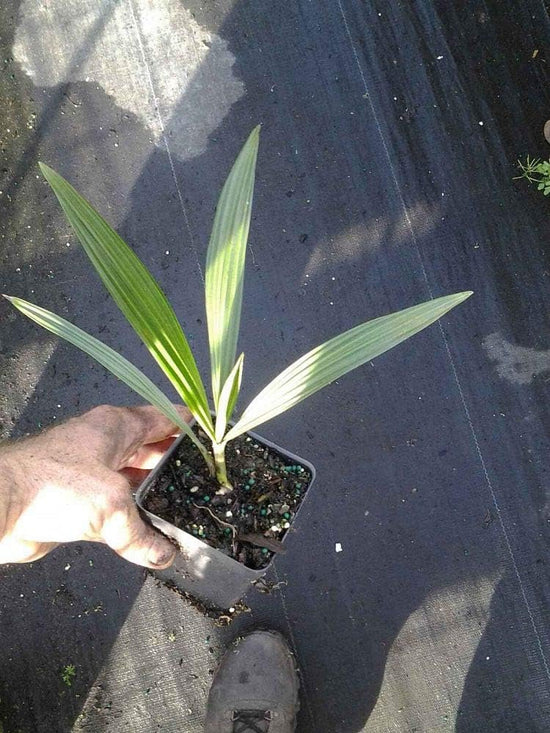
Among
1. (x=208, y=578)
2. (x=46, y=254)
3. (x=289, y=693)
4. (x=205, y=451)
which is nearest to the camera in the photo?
(x=205, y=451)

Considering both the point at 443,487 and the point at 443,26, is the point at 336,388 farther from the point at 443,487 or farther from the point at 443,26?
the point at 443,26

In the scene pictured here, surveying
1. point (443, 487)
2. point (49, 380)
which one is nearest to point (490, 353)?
point (443, 487)

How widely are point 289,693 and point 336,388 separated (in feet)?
2.62

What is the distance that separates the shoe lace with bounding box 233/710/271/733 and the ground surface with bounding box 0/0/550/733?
109 millimetres

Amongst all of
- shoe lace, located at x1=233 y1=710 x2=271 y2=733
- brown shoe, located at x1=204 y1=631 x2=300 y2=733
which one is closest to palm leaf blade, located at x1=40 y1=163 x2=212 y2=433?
brown shoe, located at x1=204 y1=631 x2=300 y2=733

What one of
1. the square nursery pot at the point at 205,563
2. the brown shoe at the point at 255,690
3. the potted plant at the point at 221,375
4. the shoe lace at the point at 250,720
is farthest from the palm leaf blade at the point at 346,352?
the shoe lace at the point at 250,720

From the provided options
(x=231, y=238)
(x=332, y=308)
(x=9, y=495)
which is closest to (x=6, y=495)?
(x=9, y=495)

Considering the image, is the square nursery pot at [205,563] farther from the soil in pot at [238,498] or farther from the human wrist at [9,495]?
the human wrist at [9,495]

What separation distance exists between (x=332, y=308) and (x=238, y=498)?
2.44 feet

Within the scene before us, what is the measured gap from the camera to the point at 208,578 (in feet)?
3.83

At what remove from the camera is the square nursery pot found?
0.96m

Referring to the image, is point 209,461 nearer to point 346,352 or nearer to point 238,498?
point 238,498

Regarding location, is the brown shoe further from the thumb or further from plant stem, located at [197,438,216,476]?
plant stem, located at [197,438,216,476]

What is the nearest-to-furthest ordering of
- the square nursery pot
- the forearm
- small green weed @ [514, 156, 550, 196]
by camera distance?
the forearm → the square nursery pot → small green weed @ [514, 156, 550, 196]
